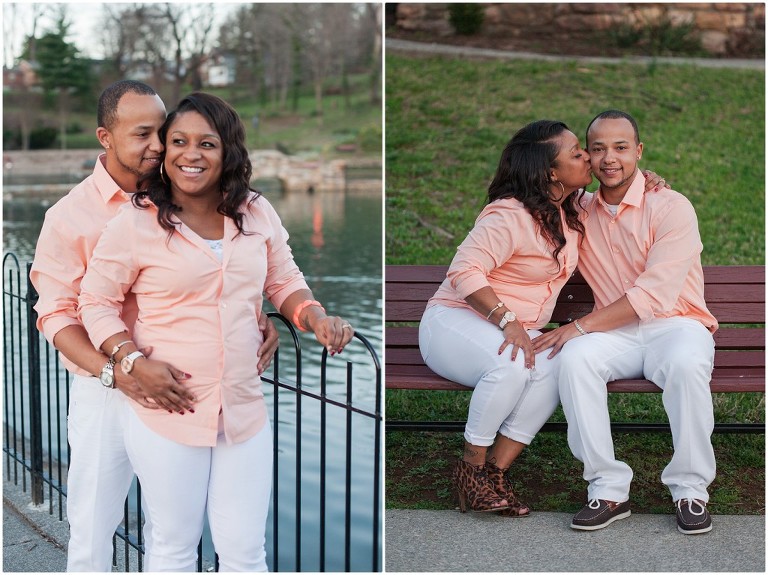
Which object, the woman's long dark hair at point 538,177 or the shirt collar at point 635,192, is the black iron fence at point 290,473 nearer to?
Result: the woman's long dark hair at point 538,177

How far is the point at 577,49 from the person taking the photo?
11055 mm

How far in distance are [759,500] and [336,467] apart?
96.5 inches

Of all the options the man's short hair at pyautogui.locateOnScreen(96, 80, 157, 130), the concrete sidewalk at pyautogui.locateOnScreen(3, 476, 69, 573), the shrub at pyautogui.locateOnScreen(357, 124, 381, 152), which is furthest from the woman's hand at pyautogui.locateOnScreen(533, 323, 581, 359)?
the shrub at pyautogui.locateOnScreen(357, 124, 381, 152)

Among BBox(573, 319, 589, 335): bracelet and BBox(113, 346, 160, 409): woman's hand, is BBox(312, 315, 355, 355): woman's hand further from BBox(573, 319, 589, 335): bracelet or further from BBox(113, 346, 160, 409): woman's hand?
BBox(573, 319, 589, 335): bracelet

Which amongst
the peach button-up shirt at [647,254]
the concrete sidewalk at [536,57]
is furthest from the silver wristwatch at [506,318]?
the concrete sidewalk at [536,57]

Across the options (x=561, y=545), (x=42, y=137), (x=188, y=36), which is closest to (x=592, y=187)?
(x=561, y=545)

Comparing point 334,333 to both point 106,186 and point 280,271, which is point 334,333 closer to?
point 280,271

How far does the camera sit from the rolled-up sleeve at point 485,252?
361 centimetres

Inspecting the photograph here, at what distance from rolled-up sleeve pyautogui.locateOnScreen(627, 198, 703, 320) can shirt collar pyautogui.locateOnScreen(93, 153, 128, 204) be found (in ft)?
6.09

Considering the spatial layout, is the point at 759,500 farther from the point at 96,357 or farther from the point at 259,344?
the point at 96,357

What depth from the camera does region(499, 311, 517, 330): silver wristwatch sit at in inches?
140

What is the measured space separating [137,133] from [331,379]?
15.6ft

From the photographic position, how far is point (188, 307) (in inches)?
95.4

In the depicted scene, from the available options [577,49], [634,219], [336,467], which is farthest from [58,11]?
[634,219]
